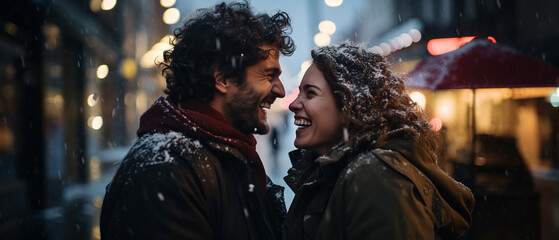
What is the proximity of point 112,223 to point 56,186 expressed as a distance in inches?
363

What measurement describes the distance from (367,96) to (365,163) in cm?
52

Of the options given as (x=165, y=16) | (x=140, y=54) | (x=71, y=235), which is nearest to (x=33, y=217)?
(x=71, y=235)

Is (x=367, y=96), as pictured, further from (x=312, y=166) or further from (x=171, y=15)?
(x=171, y=15)

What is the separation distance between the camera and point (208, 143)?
7.66 feet

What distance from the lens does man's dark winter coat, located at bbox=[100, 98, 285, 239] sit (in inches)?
77.7

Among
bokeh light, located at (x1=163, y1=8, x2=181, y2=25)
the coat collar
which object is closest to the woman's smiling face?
the coat collar

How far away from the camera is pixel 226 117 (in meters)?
2.76

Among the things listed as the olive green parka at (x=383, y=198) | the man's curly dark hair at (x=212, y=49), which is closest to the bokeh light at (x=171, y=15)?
the man's curly dark hair at (x=212, y=49)

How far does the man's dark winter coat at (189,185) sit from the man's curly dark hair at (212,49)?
0.48 ft

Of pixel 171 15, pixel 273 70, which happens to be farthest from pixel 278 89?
pixel 171 15

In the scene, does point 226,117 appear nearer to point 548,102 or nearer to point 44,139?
point 44,139

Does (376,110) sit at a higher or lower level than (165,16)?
lower

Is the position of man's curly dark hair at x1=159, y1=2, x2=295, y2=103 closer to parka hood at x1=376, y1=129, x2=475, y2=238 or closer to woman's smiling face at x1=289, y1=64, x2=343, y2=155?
woman's smiling face at x1=289, y1=64, x2=343, y2=155

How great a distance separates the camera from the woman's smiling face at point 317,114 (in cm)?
253
